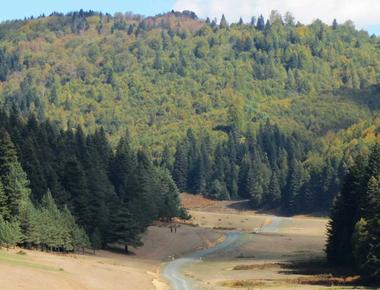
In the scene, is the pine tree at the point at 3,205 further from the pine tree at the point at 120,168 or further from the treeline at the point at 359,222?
the pine tree at the point at 120,168

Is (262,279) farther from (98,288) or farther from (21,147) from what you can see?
(21,147)

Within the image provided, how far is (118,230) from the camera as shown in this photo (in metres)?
105

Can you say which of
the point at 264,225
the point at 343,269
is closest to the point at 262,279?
the point at 343,269

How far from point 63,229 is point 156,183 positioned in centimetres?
5766

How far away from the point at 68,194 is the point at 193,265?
20.0m

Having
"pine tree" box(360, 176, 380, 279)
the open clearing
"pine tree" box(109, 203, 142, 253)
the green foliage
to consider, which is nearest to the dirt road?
the open clearing

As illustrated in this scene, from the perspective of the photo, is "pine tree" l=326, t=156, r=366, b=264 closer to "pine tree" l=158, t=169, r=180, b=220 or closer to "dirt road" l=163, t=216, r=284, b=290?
"dirt road" l=163, t=216, r=284, b=290

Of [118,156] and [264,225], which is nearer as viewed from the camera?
[118,156]

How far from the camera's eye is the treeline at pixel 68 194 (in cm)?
8675

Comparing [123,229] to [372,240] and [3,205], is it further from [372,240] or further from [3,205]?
[372,240]

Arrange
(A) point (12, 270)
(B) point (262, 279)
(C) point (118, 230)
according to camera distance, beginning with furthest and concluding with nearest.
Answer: (C) point (118, 230), (B) point (262, 279), (A) point (12, 270)

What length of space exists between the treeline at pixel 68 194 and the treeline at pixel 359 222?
91.3 ft

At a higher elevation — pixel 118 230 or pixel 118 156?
pixel 118 156

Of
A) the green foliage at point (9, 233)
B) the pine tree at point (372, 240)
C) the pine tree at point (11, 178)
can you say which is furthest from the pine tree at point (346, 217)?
the green foliage at point (9, 233)
